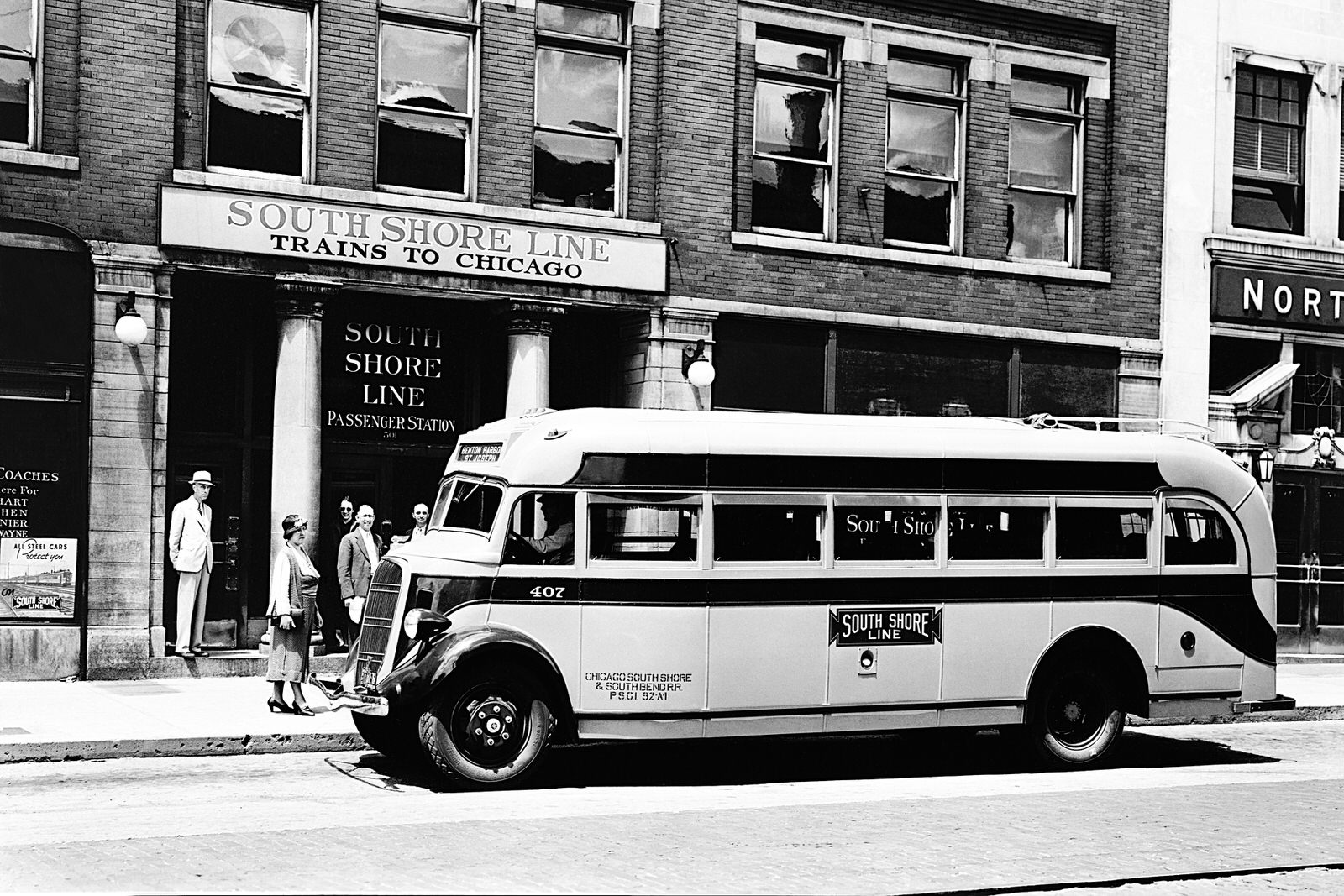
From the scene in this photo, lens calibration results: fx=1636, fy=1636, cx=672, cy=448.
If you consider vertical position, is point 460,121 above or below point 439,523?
above

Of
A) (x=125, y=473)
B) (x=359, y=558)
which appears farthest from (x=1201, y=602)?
(x=125, y=473)

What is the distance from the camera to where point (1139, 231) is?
23156mm

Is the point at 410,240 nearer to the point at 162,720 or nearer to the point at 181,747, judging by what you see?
the point at 162,720

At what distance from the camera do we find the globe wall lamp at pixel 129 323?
16984 mm

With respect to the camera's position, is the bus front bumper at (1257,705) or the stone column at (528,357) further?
the stone column at (528,357)

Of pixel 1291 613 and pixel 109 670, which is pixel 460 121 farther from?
pixel 1291 613

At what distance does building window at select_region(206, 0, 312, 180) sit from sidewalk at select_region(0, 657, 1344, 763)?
18.8 ft

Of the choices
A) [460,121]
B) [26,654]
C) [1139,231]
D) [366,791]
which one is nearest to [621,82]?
[460,121]

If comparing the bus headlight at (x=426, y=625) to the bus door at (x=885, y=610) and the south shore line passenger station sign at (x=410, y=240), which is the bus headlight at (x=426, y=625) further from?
the south shore line passenger station sign at (x=410, y=240)

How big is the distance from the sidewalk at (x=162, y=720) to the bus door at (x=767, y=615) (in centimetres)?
350

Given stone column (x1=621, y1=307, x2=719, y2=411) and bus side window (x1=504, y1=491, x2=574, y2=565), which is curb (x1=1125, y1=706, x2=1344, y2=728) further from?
bus side window (x1=504, y1=491, x2=574, y2=565)

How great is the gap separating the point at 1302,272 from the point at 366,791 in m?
17.6

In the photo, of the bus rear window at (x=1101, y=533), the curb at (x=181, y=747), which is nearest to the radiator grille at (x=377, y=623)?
the curb at (x=181, y=747)

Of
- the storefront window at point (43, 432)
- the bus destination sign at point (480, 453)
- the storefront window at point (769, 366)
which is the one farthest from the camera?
the storefront window at point (769, 366)
